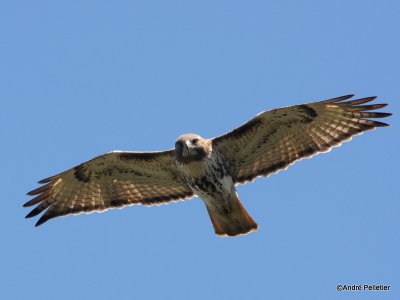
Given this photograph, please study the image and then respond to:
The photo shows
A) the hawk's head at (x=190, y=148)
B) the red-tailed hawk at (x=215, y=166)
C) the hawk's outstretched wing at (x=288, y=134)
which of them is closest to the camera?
the hawk's head at (x=190, y=148)

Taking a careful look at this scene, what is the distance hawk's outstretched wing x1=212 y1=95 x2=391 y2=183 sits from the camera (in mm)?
13211

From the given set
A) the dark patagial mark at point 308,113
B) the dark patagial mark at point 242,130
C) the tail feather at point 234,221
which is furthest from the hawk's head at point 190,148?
the dark patagial mark at point 308,113

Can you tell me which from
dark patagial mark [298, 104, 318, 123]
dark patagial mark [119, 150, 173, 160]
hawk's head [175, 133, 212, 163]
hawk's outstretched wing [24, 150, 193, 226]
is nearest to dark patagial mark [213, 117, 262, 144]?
hawk's head [175, 133, 212, 163]

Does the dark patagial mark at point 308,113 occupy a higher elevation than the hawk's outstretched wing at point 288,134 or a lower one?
higher

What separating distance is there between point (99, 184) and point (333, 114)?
4.36 meters

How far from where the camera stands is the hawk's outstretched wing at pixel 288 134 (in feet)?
43.3

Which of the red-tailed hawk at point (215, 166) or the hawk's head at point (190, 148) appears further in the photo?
the red-tailed hawk at point (215, 166)

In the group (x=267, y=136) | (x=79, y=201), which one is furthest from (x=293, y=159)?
(x=79, y=201)

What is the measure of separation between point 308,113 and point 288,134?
52cm

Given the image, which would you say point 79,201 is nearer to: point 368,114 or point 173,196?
point 173,196

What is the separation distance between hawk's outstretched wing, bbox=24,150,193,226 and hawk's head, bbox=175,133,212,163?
4.13 ft

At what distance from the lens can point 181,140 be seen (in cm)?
1264

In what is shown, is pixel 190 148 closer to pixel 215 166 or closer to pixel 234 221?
pixel 215 166

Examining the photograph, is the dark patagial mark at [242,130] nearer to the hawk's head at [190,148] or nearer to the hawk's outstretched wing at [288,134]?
the hawk's outstretched wing at [288,134]
